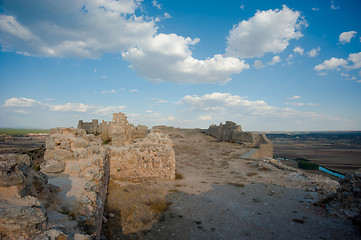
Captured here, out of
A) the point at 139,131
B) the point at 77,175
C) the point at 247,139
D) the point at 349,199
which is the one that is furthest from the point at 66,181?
the point at 247,139

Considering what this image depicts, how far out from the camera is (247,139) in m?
25.7

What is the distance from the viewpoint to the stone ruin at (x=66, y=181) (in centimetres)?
211

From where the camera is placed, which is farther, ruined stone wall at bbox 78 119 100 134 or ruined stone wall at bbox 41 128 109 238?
ruined stone wall at bbox 78 119 100 134

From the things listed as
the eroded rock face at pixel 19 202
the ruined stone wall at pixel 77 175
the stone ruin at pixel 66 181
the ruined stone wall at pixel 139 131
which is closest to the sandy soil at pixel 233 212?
the stone ruin at pixel 66 181

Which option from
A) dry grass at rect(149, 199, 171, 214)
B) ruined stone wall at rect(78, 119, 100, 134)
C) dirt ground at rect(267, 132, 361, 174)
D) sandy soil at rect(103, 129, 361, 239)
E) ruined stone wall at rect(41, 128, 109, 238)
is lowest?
dirt ground at rect(267, 132, 361, 174)

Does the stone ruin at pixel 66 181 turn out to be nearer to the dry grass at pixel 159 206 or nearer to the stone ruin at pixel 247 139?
the dry grass at pixel 159 206

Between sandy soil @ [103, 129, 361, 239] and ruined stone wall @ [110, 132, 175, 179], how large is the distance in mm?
722

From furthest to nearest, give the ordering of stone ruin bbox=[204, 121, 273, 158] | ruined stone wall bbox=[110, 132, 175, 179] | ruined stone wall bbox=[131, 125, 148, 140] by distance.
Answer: ruined stone wall bbox=[131, 125, 148, 140]
stone ruin bbox=[204, 121, 273, 158]
ruined stone wall bbox=[110, 132, 175, 179]

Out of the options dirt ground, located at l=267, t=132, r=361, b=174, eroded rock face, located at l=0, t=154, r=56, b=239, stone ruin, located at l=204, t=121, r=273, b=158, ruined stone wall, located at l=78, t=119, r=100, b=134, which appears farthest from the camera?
ruined stone wall, located at l=78, t=119, r=100, b=134

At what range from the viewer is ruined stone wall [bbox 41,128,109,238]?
3432 mm

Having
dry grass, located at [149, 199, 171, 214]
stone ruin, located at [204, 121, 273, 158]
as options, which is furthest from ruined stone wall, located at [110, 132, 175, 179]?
stone ruin, located at [204, 121, 273, 158]

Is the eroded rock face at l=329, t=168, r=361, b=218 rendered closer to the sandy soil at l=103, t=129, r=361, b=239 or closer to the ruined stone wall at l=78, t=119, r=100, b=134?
the sandy soil at l=103, t=129, r=361, b=239

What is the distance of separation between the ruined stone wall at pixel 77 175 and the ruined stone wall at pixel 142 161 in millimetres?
2702

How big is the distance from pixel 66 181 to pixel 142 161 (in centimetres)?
526
